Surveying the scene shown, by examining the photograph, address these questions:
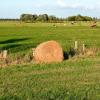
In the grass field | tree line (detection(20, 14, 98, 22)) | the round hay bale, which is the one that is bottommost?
tree line (detection(20, 14, 98, 22))

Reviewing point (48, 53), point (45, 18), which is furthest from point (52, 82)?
point (45, 18)

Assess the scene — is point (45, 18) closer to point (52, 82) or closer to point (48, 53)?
point (48, 53)

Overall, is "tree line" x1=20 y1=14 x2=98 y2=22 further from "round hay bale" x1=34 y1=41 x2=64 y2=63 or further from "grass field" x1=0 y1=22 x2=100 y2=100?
"grass field" x1=0 y1=22 x2=100 y2=100

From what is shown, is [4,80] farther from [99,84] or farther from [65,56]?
[65,56]

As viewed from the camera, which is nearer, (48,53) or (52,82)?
(52,82)

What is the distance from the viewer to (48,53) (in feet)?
83.0

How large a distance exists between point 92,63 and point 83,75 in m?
4.91

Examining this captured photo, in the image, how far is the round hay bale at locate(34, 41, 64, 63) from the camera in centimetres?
2485

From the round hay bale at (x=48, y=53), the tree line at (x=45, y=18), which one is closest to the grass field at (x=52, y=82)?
the round hay bale at (x=48, y=53)

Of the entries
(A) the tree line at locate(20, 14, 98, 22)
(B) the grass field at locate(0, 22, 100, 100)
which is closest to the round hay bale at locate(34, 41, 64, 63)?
(B) the grass field at locate(0, 22, 100, 100)

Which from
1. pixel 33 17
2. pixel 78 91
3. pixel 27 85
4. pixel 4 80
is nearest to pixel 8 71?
pixel 4 80

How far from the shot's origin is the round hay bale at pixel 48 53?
2485 centimetres

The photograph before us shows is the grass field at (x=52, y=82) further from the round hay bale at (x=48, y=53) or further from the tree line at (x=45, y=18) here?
the tree line at (x=45, y=18)

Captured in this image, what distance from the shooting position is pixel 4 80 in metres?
16.3
